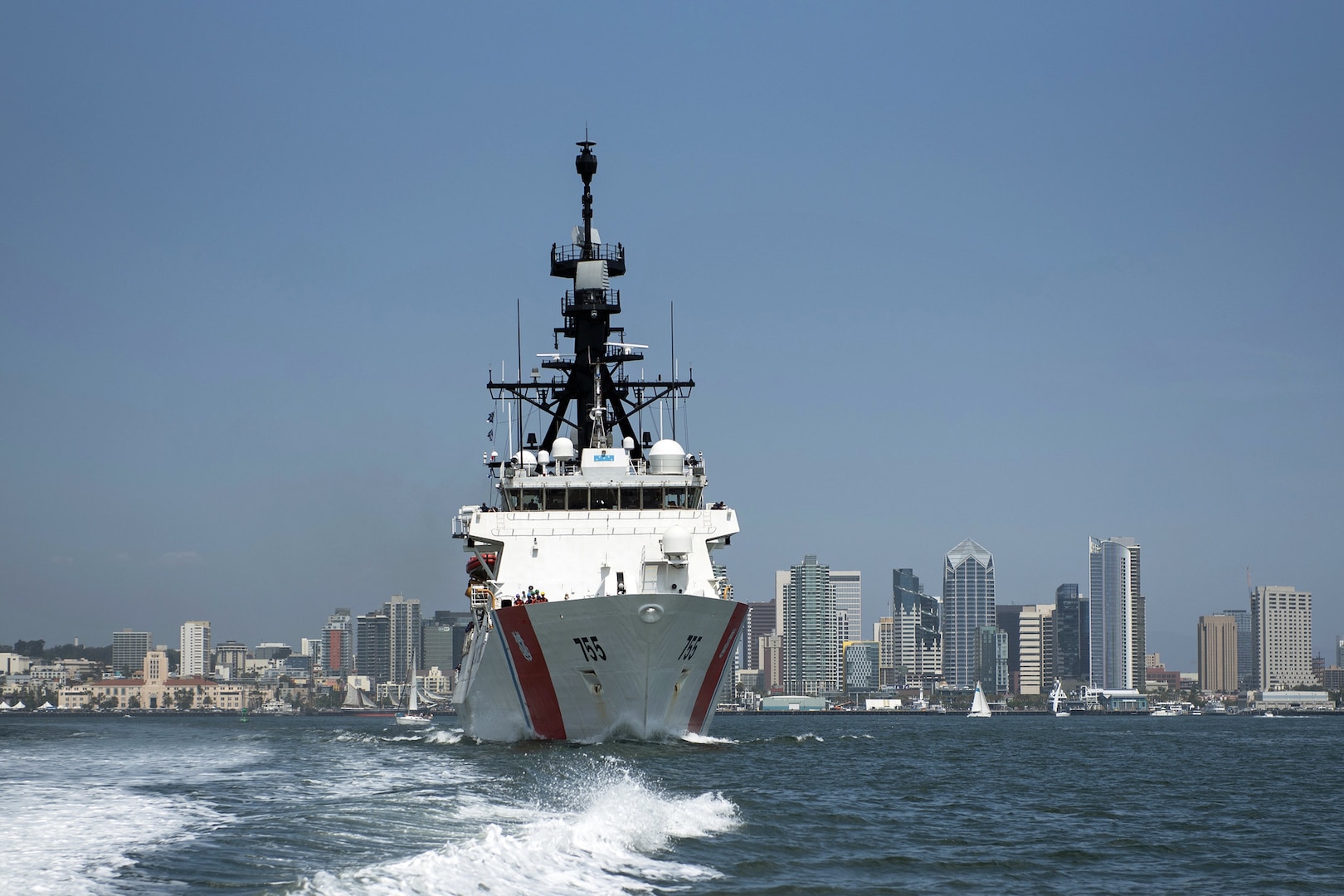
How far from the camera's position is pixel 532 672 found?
37750 millimetres

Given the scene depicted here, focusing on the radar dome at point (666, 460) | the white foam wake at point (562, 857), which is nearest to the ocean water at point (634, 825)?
the white foam wake at point (562, 857)

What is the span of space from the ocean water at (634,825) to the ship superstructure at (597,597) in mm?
1290

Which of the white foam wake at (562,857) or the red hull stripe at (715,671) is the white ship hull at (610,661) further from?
the white foam wake at (562,857)

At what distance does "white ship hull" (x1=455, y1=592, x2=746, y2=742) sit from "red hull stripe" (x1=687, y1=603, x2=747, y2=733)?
6 centimetres

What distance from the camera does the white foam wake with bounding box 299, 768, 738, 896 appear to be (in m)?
16.8

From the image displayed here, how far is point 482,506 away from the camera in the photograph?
42344 mm

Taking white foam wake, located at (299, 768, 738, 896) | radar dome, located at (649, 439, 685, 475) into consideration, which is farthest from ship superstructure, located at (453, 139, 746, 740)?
white foam wake, located at (299, 768, 738, 896)

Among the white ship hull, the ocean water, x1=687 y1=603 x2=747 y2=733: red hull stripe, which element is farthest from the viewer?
x1=687 y1=603 x2=747 y2=733: red hull stripe

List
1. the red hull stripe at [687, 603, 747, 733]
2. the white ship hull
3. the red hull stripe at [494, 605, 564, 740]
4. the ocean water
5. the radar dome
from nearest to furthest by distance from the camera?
the ocean water, the white ship hull, the red hull stripe at [494, 605, 564, 740], the red hull stripe at [687, 603, 747, 733], the radar dome

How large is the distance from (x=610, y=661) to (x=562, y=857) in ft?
56.5

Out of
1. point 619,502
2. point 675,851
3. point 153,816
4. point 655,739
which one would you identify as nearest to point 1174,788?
point 655,739

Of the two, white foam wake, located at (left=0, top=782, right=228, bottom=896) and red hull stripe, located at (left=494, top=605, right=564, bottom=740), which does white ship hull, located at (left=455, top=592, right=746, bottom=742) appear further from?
white foam wake, located at (left=0, top=782, right=228, bottom=896)

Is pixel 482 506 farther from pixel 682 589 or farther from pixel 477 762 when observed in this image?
pixel 477 762

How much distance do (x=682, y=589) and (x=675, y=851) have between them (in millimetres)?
19300
